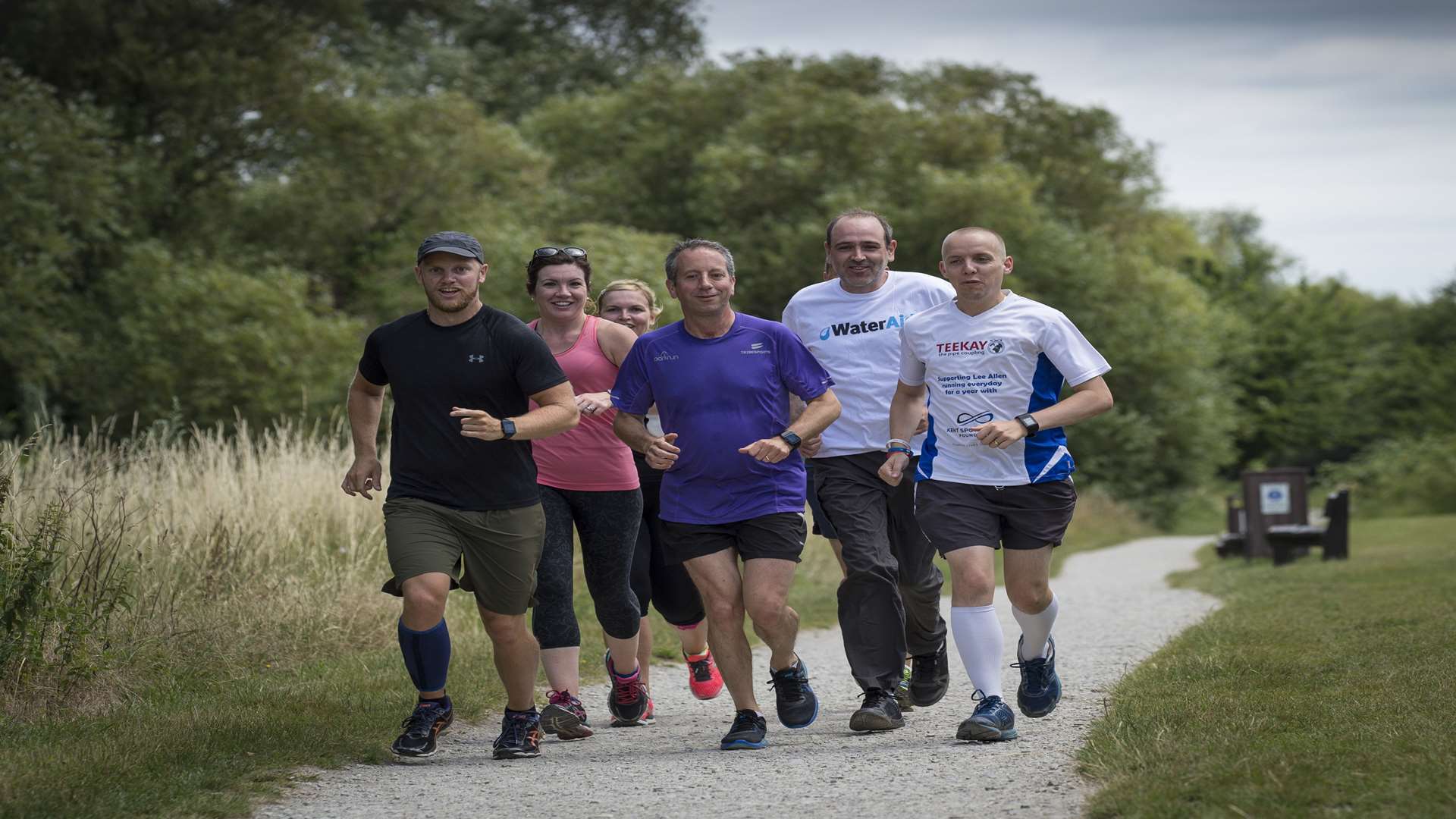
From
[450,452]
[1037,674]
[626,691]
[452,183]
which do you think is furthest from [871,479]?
[452,183]

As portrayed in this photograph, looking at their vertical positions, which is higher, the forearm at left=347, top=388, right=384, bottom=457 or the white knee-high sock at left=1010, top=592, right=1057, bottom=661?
the forearm at left=347, top=388, right=384, bottom=457

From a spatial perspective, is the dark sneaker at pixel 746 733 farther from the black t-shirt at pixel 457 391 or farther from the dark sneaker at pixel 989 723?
the black t-shirt at pixel 457 391

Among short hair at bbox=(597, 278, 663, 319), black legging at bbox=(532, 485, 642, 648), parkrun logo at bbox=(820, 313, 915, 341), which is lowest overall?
black legging at bbox=(532, 485, 642, 648)

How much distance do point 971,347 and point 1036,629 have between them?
48.3 inches

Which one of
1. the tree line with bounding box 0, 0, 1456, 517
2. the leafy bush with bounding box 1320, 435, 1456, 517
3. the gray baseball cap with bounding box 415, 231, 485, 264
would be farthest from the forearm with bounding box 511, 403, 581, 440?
the leafy bush with bounding box 1320, 435, 1456, 517

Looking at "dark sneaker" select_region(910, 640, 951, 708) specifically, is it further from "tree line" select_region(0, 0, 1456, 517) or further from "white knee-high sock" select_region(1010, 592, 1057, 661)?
"tree line" select_region(0, 0, 1456, 517)

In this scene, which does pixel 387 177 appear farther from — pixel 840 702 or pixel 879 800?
pixel 879 800

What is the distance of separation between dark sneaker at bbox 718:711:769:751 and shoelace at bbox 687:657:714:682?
55.3 inches

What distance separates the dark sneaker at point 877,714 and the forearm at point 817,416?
1.22 m

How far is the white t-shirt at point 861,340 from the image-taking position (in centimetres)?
707

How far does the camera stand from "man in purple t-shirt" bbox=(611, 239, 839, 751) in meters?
6.39

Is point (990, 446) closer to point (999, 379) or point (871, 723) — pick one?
point (999, 379)

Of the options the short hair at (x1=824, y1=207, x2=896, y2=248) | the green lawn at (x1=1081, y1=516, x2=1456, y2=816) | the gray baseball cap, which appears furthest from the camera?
the short hair at (x1=824, y1=207, x2=896, y2=248)

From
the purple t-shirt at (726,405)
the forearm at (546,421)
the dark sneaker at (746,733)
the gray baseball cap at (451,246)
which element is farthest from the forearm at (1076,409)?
the gray baseball cap at (451,246)
